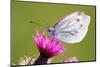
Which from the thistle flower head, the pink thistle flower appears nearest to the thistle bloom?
the thistle flower head

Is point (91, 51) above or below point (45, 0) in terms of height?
below

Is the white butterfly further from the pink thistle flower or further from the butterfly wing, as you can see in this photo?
the pink thistle flower

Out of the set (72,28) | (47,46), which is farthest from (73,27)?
(47,46)

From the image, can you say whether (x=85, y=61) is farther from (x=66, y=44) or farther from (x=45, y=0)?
(x=45, y=0)

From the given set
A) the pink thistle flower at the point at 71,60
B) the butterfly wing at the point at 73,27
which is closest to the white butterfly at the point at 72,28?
the butterfly wing at the point at 73,27

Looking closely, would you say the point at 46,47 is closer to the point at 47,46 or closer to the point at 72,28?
the point at 47,46

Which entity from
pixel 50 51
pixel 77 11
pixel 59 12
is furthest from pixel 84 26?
pixel 50 51
